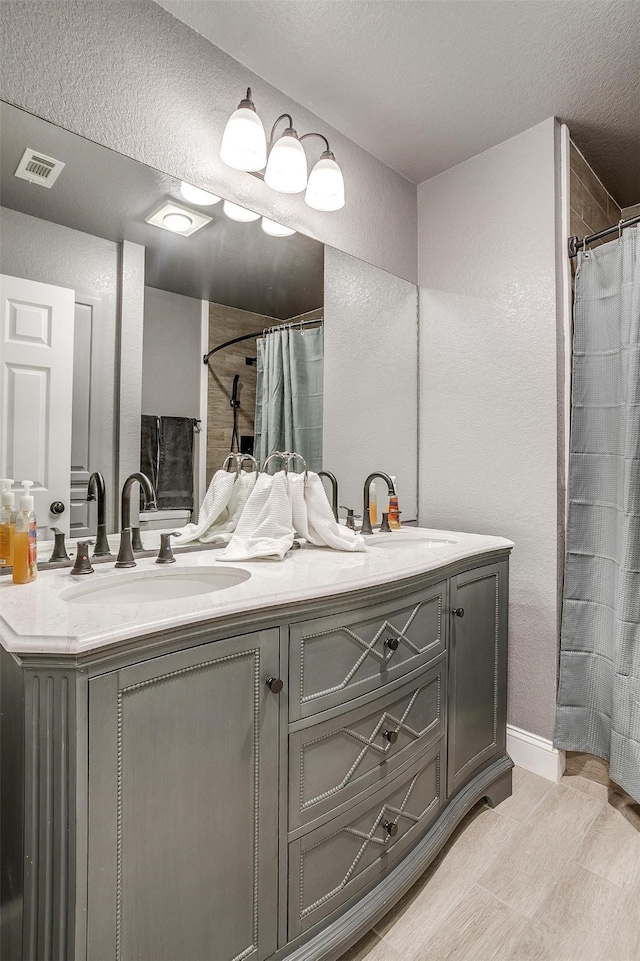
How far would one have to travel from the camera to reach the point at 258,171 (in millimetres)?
1685

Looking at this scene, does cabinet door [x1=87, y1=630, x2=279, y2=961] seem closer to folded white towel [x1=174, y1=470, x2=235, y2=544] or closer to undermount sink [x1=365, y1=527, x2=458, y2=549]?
folded white towel [x1=174, y1=470, x2=235, y2=544]

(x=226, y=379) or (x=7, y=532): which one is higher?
(x=226, y=379)

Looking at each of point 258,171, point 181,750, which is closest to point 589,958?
point 181,750

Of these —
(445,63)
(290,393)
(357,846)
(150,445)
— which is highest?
(445,63)

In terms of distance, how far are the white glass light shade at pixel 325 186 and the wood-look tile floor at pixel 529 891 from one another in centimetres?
214

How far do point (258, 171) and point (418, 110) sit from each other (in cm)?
70

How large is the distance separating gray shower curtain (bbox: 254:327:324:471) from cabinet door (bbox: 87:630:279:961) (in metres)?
0.90

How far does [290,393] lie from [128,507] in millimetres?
749

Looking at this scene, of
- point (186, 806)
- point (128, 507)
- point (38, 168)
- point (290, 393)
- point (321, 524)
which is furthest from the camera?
point (290, 393)

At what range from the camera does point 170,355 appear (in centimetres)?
150

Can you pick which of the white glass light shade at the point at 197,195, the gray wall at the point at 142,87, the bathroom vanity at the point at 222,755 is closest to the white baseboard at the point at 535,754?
the bathroom vanity at the point at 222,755

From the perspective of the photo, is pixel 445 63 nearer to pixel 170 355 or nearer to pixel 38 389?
pixel 170 355

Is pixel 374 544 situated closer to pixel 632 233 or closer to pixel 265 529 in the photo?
pixel 265 529

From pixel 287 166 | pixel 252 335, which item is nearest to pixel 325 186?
pixel 287 166
